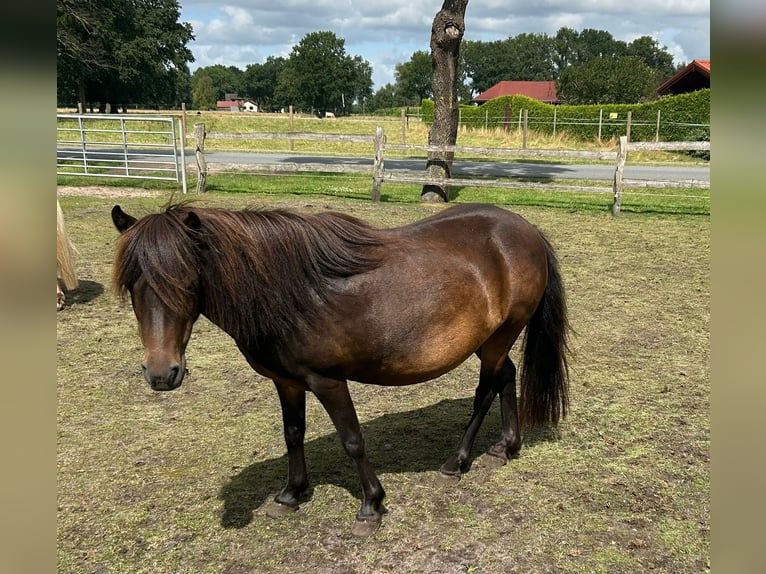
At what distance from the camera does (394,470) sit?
11.5 feet

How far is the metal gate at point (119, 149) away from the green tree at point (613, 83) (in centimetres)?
2468

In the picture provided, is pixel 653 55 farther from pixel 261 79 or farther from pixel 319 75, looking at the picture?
pixel 261 79

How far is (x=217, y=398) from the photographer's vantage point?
14.5 feet

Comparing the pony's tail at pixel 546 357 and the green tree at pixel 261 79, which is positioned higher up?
the green tree at pixel 261 79

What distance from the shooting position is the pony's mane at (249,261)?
7.32 feet

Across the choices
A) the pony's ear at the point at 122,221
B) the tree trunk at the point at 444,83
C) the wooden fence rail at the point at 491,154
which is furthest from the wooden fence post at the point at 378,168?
the pony's ear at the point at 122,221

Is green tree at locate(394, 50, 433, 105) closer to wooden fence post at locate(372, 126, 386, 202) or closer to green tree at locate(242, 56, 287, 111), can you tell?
green tree at locate(242, 56, 287, 111)

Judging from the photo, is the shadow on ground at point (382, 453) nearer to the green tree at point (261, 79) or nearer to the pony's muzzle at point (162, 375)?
the pony's muzzle at point (162, 375)

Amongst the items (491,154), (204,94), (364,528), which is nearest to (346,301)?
(364,528)

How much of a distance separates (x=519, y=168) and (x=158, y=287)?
1781cm
